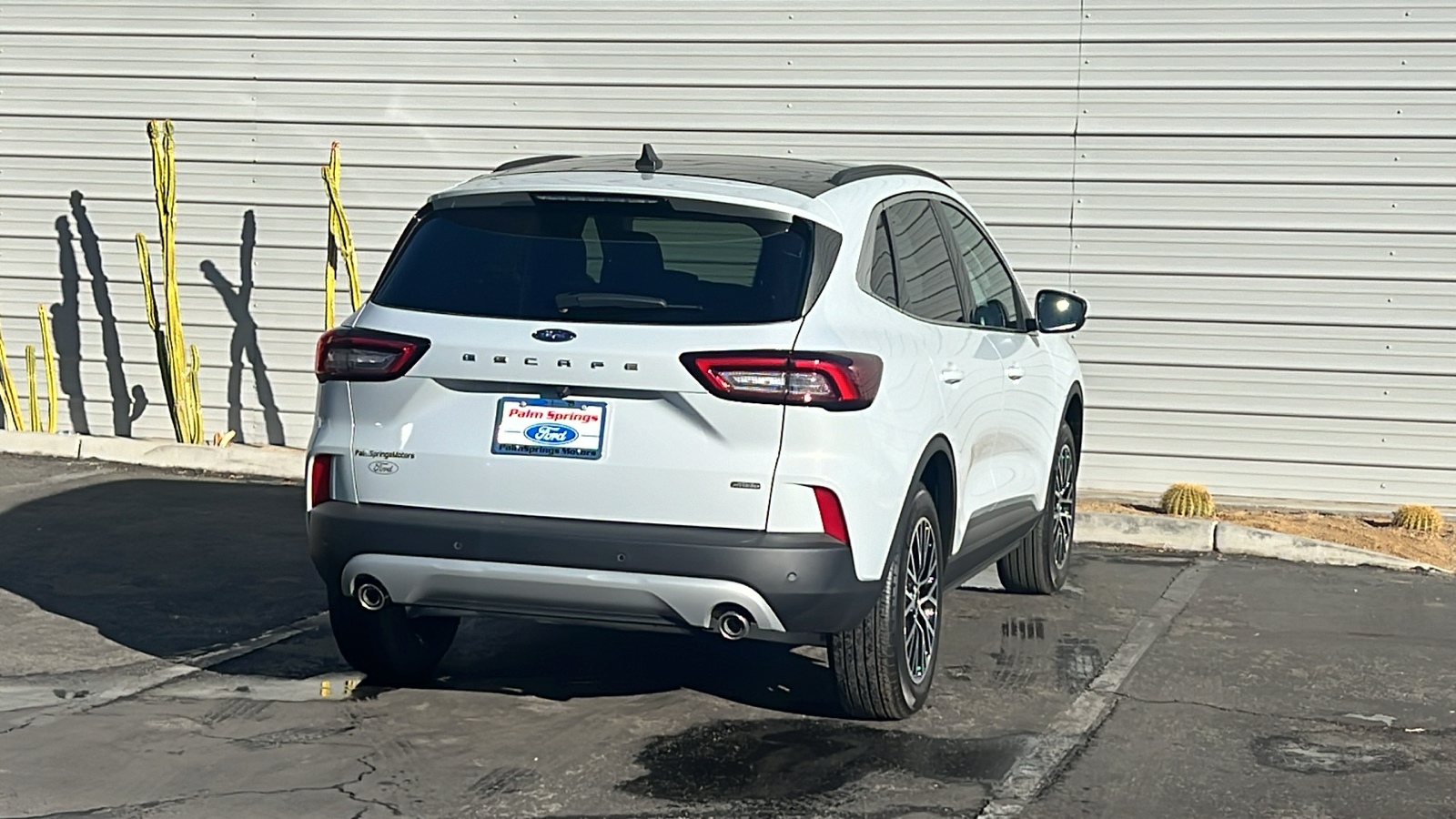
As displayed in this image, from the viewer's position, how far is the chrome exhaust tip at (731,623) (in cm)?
532

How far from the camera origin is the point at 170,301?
448 inches

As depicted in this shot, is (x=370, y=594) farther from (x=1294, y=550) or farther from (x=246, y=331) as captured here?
(x=246, y=331)

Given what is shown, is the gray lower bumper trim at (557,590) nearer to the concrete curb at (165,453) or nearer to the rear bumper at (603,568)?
the rear bumper at (603,568)

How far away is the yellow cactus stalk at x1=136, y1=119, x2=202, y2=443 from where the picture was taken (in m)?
11.3

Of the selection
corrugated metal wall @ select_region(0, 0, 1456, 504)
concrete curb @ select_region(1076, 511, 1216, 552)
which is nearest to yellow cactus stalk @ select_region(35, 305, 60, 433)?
corrugated metal wall @ select_region(0, 0, 1456, 504)

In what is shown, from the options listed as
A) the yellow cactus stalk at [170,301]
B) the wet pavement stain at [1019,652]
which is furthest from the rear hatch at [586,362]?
the yellow cactus stalk at [170,301]

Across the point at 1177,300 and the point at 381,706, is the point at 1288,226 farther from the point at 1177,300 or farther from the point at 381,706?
the point at 381,706

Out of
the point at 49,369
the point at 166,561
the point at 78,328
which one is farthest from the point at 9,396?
the point at 166,561

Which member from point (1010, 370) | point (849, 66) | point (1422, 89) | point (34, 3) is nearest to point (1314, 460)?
point (1422, 89)

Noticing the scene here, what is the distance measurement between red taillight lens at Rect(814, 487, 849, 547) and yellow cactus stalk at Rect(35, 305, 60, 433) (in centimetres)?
780

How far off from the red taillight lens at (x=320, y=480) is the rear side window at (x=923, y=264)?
188 cm

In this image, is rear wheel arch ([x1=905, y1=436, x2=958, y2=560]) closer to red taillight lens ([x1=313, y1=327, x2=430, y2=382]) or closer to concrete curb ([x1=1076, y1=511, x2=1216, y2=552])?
red taillight lens ([x1=313, y1=327, x2=430, y2=382])

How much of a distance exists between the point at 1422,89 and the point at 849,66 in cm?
325

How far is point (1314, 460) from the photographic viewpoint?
35.3 feet
